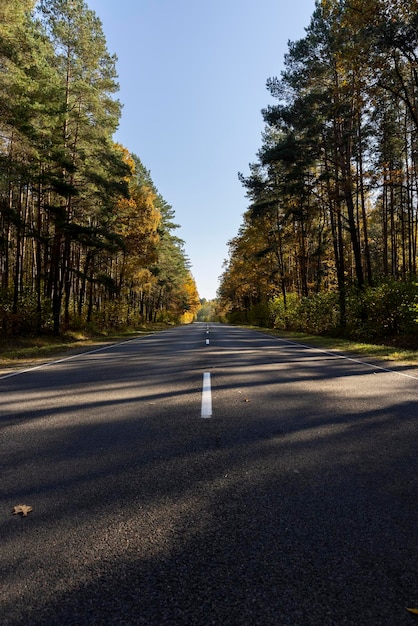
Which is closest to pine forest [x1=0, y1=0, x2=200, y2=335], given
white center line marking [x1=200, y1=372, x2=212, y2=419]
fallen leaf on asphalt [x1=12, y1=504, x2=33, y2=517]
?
white center line marking [x1=200, y1=372, x2=212, y2=419]

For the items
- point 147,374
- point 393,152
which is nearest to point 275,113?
point 393,152

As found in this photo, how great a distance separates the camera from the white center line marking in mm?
5027

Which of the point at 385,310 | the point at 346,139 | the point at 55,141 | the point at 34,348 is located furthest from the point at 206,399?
the point at 346,139

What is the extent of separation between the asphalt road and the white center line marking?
0.08 m

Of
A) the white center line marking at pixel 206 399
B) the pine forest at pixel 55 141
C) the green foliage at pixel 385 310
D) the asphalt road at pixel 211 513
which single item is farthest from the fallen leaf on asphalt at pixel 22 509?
the pine forest at pixel 55 141

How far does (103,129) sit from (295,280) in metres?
25.7

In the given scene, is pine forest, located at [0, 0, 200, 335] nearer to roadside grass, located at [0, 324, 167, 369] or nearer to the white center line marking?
roadside grass, located at [0, 324, 167, 369]

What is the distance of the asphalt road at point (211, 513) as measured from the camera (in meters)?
1.76

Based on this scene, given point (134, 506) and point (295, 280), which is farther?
point (295, 280)

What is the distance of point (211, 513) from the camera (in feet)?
8.46

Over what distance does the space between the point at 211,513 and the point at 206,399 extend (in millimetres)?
3239

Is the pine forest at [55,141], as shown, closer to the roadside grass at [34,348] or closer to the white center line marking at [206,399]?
the roadside grass at [34,348]

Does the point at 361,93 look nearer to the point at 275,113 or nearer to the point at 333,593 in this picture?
the point at 275,113

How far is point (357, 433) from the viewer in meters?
4.24
